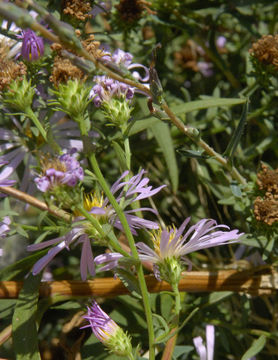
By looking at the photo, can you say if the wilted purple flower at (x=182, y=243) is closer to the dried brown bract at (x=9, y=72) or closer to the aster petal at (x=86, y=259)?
the aster petal at (x=86, y=259)

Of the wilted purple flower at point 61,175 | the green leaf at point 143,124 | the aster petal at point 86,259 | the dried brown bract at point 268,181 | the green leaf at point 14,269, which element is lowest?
the green leaf at point 14,269

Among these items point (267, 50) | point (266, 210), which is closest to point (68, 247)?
point (266, 210)

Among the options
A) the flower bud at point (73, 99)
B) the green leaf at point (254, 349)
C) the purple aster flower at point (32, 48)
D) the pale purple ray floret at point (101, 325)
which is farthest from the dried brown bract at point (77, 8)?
the green leaf at point (254, 349)

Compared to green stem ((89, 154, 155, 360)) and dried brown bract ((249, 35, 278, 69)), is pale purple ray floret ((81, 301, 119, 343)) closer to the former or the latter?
green stem ((89, 154, 155, 360))

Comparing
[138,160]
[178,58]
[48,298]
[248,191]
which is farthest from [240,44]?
[48,298]

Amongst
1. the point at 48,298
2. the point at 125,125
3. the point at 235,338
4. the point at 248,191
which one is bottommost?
the point at 235,338

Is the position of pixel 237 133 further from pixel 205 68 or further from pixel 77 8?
pixel 205 68

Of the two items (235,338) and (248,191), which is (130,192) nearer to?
(248,191)
